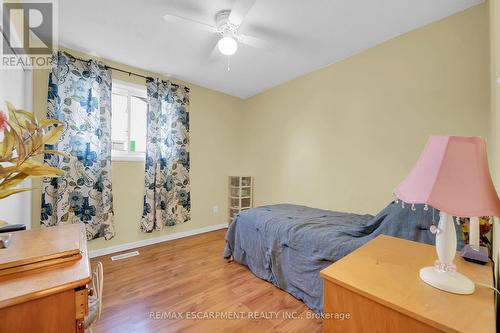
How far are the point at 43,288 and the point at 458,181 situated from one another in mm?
1473

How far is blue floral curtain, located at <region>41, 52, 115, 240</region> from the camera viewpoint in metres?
2.29

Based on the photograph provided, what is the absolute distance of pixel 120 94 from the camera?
2.88 meters

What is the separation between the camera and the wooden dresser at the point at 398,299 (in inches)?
24.9

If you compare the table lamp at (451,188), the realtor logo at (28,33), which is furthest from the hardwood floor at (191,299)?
the realtor logo at (28,33)

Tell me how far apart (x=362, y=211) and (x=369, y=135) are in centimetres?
89

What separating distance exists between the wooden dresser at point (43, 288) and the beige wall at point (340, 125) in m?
2.07

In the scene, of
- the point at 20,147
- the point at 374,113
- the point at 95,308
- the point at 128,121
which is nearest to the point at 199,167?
the point at 128,121

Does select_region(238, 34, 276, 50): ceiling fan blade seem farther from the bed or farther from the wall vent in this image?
the wall vent

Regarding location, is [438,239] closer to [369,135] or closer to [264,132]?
[369,135]

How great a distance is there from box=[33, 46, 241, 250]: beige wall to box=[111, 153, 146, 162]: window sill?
6 cm

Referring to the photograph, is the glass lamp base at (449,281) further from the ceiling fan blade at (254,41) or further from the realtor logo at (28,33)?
the realtor logo at (28,33)

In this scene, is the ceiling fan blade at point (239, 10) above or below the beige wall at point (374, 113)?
above

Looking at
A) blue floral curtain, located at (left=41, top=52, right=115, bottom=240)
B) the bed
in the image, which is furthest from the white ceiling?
the bed

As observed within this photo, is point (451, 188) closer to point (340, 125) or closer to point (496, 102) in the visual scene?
point (496, 102)
